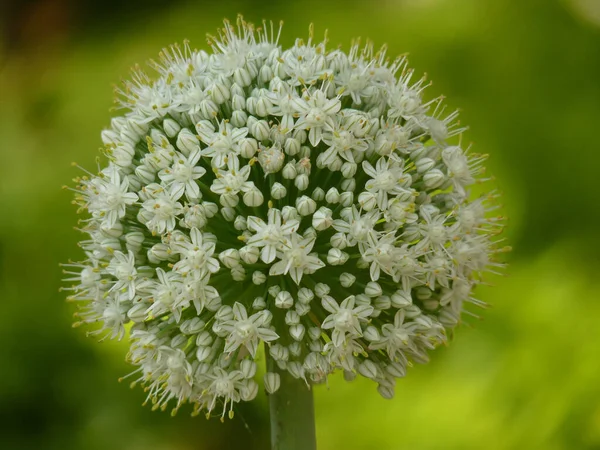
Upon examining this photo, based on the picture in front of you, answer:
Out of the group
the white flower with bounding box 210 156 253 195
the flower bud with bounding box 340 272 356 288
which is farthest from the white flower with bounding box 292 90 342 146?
the flower bud with bounding box 340 272 356 288

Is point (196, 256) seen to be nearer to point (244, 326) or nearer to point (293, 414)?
point (244, 326)

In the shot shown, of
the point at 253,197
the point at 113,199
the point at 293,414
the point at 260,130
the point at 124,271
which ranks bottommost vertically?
the point at 293,414

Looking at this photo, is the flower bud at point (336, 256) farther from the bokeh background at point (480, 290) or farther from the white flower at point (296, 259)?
the bokeh background at point (480, 290)

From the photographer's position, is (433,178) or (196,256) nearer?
(196,256)

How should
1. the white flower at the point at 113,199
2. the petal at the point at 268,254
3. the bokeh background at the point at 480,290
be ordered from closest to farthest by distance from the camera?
the petal at the point at 268,254, the white flower at the point at 113,199, the bokeh background at the point at 480,290

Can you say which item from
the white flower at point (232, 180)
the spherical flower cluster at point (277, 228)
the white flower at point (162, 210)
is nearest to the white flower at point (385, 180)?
the spherical flower cluster at point (277, 228)

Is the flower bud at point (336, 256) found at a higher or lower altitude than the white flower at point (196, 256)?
higher

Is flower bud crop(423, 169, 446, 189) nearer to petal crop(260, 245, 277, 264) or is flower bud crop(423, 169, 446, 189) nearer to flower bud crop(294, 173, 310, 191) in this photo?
flower bud crop(294, 173, 310, 191)

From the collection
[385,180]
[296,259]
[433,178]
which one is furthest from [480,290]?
[296,259]
